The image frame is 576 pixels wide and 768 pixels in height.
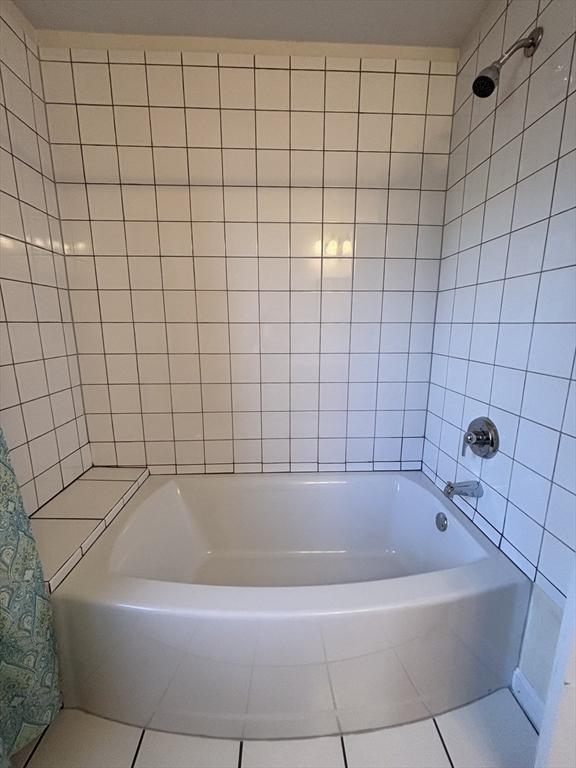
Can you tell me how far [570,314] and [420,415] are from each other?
0.81m

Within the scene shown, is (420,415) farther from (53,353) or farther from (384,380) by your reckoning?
(53,353)

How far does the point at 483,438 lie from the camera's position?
1.06 metres

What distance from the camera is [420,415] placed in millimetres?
1526

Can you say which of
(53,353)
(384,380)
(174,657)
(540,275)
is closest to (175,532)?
(174,657)

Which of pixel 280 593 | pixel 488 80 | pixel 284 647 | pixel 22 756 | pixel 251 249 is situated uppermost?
pixel 488 80

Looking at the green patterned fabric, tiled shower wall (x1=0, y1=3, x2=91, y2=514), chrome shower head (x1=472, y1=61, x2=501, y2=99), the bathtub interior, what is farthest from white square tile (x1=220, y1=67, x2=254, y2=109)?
the bathtub interior

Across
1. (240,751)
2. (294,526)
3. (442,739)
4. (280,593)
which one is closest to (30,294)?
(280,593)

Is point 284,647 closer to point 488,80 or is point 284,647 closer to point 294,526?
point 294,526

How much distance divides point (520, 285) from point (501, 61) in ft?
2.00

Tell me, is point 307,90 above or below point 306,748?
above

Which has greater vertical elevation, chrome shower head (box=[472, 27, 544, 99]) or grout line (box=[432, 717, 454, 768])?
chrome shower head (box=[472, 27, 544, 99])

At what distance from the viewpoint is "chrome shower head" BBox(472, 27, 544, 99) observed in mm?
854

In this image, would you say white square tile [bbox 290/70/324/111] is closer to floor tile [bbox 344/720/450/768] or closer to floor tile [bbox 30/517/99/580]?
floor tile [bbox 30/517/99/580]

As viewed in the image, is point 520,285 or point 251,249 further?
point 251,249
